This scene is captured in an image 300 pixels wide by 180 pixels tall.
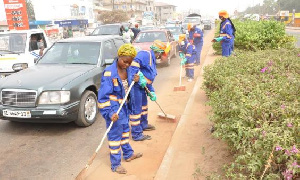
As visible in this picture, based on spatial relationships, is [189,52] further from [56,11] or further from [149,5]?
[149,5]

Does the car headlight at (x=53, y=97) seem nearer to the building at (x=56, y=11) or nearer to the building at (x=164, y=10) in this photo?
the building at (x=56, y=11)

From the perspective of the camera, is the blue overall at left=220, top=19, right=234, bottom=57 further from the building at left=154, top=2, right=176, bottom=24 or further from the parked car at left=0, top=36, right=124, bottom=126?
the building at left=154, top=2, right=176, bottom=24

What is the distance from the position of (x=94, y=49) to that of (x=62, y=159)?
2747 millimetres

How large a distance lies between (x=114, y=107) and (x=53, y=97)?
1732 millimetres

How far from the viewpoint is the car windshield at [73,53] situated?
5950 mm

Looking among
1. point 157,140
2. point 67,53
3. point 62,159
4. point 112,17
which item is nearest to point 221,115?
point 157,140

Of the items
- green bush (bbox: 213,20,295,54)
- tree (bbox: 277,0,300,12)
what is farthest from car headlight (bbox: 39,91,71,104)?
tree (bbox: 277,0,300,12)

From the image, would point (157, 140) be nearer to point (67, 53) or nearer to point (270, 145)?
point (270, 145)

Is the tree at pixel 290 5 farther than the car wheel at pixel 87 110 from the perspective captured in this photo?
Yes

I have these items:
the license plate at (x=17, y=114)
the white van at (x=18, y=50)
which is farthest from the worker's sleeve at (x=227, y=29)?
the license plate at (x=17, y=114)

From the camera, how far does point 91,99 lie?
5.40 meters

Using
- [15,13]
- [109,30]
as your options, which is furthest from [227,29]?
[15,13]

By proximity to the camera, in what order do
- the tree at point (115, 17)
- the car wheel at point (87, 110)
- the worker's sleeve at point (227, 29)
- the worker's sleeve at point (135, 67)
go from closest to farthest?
the worker's sleeve at point (135, 67) < the car wheel at point (87, 110) < the worker's sleeve at point (227, 29) < the tree at point (115, 17)

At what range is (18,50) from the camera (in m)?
8.88
